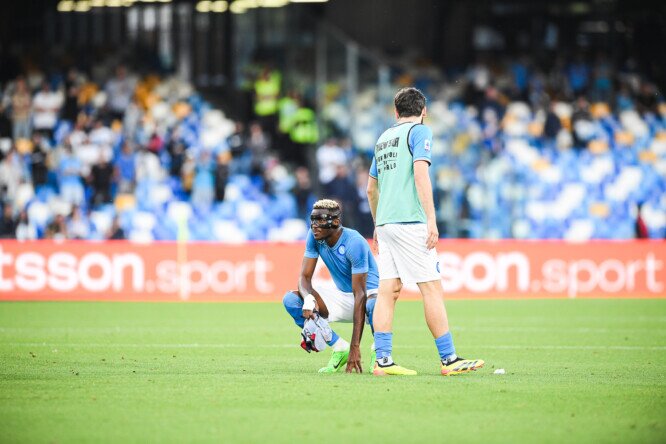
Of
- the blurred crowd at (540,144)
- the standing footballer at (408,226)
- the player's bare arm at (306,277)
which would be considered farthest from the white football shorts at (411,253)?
the blurred crowd at (540,144)

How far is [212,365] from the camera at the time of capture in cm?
1141

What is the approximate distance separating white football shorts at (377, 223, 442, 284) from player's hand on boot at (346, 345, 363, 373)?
0.86 metres

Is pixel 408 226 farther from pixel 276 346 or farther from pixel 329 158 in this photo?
pixel 329 158

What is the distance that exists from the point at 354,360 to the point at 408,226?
138 centimetres

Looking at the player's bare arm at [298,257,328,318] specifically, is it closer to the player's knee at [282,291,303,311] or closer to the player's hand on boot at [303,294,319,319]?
the player's knee at [282,291,303,311]

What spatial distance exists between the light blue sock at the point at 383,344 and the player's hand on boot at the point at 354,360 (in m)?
0.27

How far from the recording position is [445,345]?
1023 cm

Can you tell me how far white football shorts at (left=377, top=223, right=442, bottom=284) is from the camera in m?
10.1

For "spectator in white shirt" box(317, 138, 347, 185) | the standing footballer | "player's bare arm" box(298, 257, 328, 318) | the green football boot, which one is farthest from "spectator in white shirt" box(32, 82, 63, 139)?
the standing footballer

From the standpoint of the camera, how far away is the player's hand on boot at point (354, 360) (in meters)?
10.7

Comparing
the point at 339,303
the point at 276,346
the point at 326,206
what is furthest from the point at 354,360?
the point at 276,346

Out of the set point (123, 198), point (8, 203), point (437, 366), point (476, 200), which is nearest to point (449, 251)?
point (476, 200)

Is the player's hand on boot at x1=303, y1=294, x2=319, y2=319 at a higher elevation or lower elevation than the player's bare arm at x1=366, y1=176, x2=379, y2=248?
lower

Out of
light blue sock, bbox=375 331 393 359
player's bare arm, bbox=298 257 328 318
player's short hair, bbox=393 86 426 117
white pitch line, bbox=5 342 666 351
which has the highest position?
player's short hair, bbox=393 86 426 117
